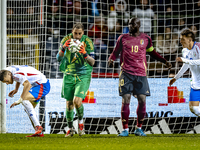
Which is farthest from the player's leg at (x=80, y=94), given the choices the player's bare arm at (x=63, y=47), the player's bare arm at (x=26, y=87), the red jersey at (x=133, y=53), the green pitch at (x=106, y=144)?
the green pitch at (x=106, y=144)

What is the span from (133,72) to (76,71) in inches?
33.5

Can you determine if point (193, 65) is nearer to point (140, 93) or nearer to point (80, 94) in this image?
point (140, 93)

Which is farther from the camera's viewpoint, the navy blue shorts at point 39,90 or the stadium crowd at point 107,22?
the stadium crowd at point 107,22

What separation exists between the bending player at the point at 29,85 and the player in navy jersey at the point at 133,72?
3.59 ft

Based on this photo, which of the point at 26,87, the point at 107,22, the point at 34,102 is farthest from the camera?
the point at 107,22

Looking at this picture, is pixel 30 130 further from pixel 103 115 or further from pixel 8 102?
pixel 103 115

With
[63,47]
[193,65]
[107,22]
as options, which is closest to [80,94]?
[63,47]

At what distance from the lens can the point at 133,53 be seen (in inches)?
210

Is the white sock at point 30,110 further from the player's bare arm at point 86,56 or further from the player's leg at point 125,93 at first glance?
the player's leg at point 125,93

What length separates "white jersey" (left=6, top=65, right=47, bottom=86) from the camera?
16.7ft

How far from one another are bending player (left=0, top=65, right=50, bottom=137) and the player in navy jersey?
3.59 ft

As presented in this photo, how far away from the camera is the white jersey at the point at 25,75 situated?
5.09 m

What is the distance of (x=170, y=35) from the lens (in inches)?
322

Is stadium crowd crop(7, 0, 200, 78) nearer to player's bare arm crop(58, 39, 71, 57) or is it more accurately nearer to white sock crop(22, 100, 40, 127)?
player's bare arm crop(58, 39, 71, 57)
